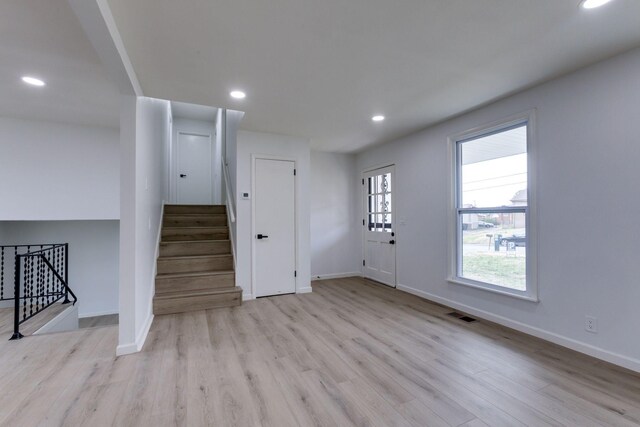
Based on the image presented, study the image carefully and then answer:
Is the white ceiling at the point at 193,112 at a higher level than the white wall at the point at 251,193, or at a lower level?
higher

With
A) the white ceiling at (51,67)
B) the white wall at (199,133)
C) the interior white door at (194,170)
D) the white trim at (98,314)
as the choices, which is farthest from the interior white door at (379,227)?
the white trim at (98,314)

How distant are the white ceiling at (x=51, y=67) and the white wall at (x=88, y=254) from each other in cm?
190

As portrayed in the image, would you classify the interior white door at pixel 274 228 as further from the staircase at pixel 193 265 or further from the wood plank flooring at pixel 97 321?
the wood plank flooring at pixel 97 321

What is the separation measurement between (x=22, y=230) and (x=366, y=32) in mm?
6027

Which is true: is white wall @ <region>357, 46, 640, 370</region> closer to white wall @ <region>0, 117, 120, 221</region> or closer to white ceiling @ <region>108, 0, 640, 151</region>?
white ceiling @ <region>108, 0, 640, 151</region>

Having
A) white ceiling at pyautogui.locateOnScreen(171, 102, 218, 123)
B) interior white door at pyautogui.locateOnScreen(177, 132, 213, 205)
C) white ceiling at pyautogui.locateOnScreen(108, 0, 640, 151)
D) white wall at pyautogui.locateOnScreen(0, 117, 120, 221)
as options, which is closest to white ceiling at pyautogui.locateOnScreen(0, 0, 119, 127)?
white wall at pyautogui.locateOnScreen(0, 117, 120, 221)

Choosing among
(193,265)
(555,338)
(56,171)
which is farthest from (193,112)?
(555,338)

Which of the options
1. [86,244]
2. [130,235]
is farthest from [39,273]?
[130,235]

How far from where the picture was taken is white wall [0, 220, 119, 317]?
473 cm

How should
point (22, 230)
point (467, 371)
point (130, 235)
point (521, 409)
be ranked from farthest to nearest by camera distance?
point (22, 230) → point (130, 235) → point (467, 371) → point (521, 409)

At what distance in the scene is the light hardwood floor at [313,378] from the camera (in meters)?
1.68

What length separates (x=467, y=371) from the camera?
2146mm

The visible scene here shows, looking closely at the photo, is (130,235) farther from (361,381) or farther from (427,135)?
(427,135)

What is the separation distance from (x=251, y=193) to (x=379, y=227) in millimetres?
2359
